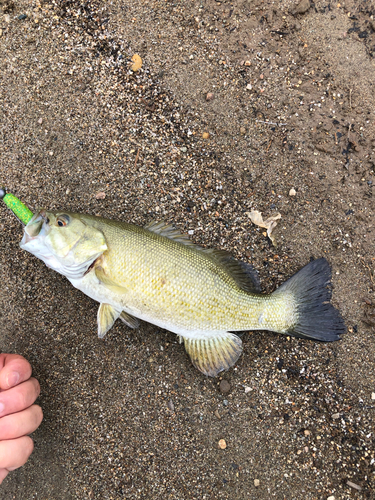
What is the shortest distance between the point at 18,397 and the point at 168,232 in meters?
1.58

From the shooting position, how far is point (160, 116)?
8.74 feet

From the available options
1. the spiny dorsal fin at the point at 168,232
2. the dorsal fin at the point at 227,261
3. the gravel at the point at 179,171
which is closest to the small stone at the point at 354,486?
the gravel at the point at 179,171

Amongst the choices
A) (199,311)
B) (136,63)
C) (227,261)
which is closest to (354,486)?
(199,311)

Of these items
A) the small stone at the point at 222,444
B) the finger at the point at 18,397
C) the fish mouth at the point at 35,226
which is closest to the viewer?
the fish mouth at the point at 35,226

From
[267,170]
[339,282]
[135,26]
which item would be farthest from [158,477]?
[135,26]

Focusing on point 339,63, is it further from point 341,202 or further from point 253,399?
point 253,399

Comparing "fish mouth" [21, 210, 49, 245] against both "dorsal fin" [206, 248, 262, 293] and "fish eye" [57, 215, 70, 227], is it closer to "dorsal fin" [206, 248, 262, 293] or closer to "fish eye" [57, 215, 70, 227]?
"fish eye" [57, 215, 70, 227]

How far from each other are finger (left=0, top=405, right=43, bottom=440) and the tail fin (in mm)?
1949

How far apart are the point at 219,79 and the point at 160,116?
0.56 m

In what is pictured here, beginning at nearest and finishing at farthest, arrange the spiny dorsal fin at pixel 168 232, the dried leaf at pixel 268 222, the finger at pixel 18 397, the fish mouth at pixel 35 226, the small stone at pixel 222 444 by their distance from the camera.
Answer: the fish mouth at pixel 35 226 → the finger at pixel 18 397 → the spiny dorsal fin at pixel 168 232 → the small stone at pixel 222 444 → the dried leaf at pixel 268 222

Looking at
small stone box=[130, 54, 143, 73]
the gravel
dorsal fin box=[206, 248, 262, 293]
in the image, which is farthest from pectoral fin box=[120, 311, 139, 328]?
small stone box=[130, 54, 143, 73]

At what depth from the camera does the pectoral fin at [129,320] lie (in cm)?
239

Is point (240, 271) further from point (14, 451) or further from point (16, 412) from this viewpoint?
point (14, 451)

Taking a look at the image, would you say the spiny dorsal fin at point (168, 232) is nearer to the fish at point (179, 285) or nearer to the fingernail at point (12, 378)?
the fish at point (179, 285)
